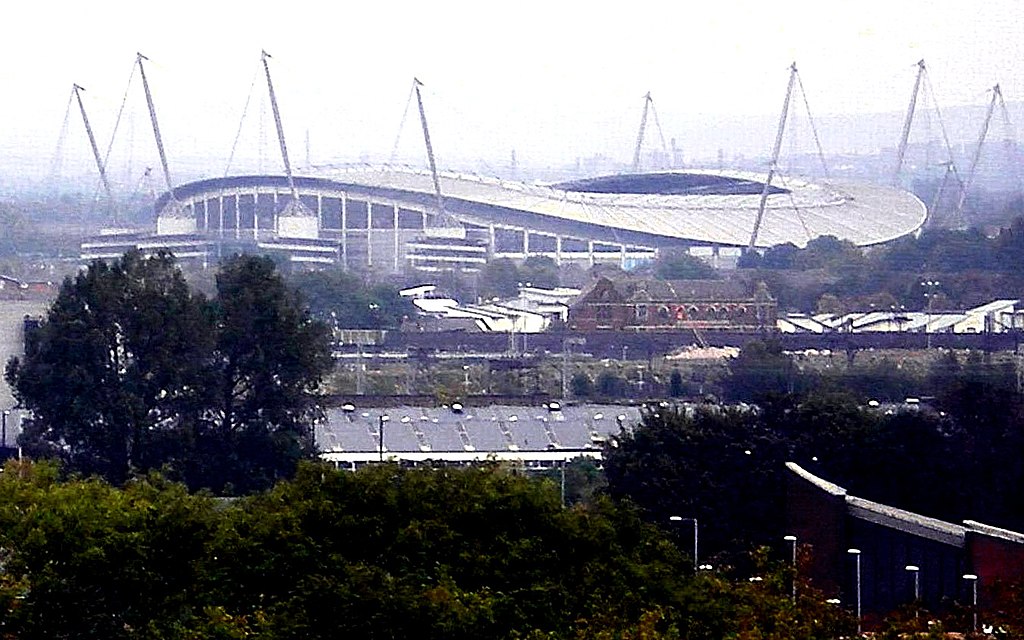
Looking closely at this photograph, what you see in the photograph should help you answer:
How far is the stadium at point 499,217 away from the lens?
80.1 ft

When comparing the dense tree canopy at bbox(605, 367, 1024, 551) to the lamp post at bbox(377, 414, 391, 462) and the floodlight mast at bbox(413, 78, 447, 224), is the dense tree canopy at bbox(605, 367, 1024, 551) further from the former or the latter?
the floodlight mast at bbox(413, 78, 447, 224)

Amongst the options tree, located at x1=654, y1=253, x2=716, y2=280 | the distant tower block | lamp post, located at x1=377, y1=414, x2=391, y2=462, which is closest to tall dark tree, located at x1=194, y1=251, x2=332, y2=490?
lamp post, located at x1=377, y1=414, x2=391, y2=462

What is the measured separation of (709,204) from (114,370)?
18.2 metres

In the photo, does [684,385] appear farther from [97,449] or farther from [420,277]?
[420,277]

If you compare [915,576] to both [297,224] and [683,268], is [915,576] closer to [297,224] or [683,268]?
[683,268]

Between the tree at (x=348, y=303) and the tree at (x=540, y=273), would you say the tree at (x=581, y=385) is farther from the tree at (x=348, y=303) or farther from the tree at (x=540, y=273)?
the tree at (x=540, y=273)

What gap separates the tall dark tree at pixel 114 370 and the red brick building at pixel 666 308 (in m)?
7.13

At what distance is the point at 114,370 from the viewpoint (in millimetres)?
8633

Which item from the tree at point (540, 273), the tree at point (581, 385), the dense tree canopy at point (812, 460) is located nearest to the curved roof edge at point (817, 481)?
the dense tree canopy at point (812, 460)

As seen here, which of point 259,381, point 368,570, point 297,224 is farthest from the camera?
point 297,224

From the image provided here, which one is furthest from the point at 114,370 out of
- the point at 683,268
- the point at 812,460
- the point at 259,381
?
the point at 683,268

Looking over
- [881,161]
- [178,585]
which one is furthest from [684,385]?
[881,161]

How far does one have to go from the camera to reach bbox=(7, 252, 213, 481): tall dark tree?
8398mm

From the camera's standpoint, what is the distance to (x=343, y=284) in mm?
16609
